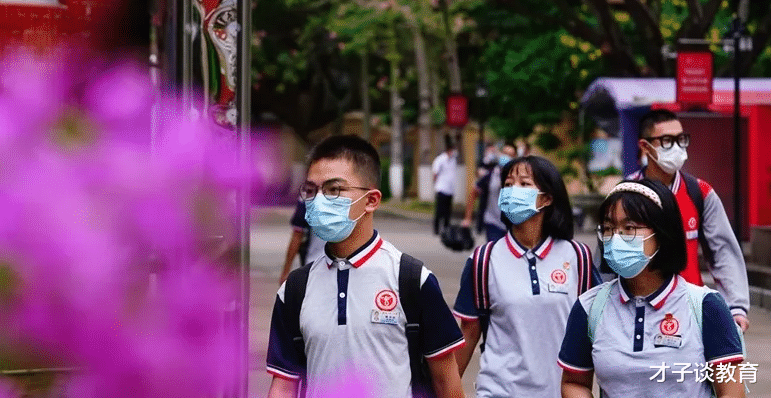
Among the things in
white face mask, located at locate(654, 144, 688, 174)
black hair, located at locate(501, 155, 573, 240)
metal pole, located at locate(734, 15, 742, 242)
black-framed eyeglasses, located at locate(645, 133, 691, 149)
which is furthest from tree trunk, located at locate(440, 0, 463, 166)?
black hair, located at locate(501, 155, 573, 240)

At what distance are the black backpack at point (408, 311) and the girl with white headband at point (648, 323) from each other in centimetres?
36

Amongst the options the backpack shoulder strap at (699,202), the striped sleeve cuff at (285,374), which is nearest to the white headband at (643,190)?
the striped sleeve cuff at (285,374)

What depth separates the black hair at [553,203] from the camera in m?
5.15

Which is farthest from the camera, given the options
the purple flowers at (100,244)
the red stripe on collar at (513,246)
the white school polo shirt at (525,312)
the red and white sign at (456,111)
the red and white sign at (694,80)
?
the red and white sign at (456,111)

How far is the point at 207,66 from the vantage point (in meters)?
5.22

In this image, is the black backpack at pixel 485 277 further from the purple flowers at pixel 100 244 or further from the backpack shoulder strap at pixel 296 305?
the purple flowers at pixel 100 244

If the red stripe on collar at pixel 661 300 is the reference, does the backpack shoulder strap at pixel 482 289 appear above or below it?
below

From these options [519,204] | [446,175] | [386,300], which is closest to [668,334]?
[386,300]

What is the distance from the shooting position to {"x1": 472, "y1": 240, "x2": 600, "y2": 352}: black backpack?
500cm

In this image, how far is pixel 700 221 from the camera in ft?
19.8

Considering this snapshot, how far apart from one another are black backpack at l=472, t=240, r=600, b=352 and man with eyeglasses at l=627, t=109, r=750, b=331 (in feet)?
2.59

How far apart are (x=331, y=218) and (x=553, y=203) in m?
1.83

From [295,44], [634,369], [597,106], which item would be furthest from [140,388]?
[295,44]

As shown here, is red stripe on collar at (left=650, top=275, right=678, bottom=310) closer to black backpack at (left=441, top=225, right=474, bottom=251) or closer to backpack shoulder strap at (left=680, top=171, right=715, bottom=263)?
backpack shoulder strap at (left=680, top=171, right=715, bottom=263)
